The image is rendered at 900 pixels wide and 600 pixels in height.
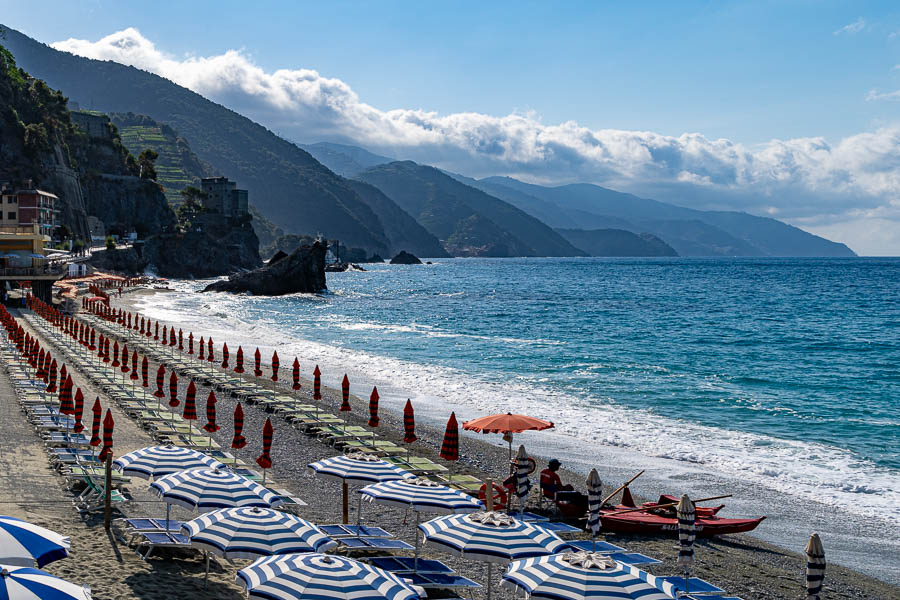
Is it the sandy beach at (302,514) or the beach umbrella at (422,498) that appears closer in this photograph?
the sandy beach at (302,514)

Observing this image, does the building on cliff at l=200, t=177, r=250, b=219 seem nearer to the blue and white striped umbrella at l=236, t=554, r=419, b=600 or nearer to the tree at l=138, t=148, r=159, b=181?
the tree at l=138, t=148, r=159, b=181

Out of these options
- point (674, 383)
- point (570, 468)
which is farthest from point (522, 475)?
point (674, 383)

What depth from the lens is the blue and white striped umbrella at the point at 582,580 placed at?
9180 millimetres

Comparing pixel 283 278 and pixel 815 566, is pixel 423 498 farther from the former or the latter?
pixel 283 278

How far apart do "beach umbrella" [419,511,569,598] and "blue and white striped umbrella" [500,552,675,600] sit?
2.87ft

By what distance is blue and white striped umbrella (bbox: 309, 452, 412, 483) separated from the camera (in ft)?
49.6


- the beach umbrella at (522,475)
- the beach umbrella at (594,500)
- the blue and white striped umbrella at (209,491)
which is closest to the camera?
the blue and white striped umbrella at (209,491)

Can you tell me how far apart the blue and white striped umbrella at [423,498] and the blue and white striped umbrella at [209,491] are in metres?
1.77

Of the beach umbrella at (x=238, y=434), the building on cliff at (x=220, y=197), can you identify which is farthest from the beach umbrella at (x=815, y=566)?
the building on cliff at (x=220, y=197)

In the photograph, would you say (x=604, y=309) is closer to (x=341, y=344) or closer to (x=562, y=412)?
(x=341, y=344)

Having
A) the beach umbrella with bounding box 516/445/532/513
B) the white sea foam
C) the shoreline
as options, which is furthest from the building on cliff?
the beach umbrella with bounding box 516/445/532/513

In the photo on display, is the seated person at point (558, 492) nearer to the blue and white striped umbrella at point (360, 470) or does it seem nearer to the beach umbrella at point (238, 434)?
the blue and white striped umbrella at point (360, 470)

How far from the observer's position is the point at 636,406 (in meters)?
31.7

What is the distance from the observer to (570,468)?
870 inches
